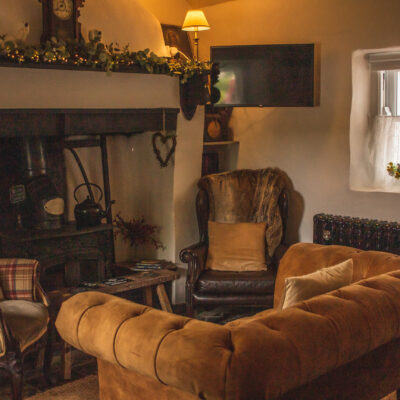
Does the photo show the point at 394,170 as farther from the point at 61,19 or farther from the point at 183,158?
the point at 61,19

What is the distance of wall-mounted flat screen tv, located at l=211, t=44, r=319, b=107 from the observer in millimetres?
5273

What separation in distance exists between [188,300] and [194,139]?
135cm

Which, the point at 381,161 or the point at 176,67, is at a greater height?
the point at 176,67

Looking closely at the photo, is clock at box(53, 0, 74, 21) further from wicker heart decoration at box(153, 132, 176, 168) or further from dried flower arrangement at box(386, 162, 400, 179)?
dried flower arrangement at box(386, 162, 400, 179)

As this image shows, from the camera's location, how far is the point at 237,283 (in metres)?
4.88

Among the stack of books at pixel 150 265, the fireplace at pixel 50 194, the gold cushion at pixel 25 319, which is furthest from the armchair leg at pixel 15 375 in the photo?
the stack of books at pixel 150 265

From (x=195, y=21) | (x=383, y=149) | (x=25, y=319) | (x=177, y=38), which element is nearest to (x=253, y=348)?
(x=25, y=319)

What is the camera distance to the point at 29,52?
4.16 meters

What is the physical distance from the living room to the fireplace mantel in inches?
0.4

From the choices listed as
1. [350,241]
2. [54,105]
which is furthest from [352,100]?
[54,105]

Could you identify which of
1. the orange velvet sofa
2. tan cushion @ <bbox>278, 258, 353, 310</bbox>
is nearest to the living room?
tan cushion @ <bbox>278, 258, 353, 310</bbox>

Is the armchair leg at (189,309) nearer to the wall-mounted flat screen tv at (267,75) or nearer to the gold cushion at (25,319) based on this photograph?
the gold cushion at (25,319)

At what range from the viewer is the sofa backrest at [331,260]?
3.50 metres

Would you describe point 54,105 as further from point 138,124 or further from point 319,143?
point 319,143
